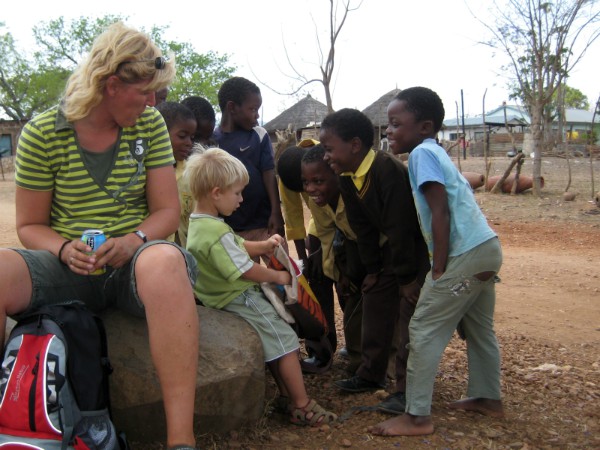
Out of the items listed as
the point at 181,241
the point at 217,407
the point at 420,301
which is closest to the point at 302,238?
the point at 181,241

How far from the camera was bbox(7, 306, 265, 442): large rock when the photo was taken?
2.59m

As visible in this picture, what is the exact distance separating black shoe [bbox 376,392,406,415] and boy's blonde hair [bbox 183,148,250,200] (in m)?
1.34

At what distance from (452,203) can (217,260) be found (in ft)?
3.72

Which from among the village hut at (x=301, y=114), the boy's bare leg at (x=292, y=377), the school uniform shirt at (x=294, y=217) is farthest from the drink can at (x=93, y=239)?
the village hut at (x=301, y=114)

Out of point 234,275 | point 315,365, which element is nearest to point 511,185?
point 315,365

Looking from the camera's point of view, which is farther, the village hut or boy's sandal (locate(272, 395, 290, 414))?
the village hut

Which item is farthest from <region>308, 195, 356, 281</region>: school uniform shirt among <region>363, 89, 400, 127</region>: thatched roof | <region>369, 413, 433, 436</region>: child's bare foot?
<region>363, 89, 400, 127</region>: thatched roof

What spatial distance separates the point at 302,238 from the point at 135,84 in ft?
6.43

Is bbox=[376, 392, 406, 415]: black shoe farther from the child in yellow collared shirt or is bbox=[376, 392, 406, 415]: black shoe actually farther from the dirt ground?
the child in yellow collared shirt

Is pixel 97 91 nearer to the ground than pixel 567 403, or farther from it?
farther from it

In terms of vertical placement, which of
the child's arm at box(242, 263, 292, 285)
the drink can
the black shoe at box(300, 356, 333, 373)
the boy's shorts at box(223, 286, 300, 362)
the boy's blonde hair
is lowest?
the black shoe at box(300, 356, 333, 373)

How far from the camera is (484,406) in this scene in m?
3.18

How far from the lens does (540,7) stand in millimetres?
13875

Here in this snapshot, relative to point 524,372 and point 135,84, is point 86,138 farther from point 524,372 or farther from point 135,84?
point 524,372
